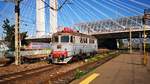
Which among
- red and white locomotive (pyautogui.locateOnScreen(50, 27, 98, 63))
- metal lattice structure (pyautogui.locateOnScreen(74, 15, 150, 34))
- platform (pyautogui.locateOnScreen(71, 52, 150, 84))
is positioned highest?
metal lattice structure (pyautogui.locateOnScreen(74, 15, 150, 34))

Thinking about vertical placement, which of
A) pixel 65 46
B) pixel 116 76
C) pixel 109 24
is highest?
pixel 109 24

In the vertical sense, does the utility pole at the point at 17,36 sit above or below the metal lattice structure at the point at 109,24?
below

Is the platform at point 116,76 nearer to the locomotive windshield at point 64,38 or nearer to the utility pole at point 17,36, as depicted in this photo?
the locomotive windshield at point 64,38

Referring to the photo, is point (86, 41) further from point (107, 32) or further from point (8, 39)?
point (107, 32)

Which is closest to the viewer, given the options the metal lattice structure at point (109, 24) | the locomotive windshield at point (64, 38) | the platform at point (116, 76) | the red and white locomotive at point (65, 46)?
the platform at point (116, 76)

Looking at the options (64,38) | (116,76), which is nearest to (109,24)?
(64,38)

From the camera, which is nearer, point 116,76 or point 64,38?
point 116,76

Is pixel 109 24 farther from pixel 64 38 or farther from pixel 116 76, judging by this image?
pixel 116 76

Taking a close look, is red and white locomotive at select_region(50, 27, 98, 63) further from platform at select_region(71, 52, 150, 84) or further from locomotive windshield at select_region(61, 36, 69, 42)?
platform at select_region(71, 52, 150, 84)

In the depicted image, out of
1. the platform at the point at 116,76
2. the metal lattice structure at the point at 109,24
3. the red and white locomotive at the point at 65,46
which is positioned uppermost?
the metal lattice structure at the point at 109,24

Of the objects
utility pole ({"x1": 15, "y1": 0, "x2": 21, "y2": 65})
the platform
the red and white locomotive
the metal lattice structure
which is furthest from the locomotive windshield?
the metal lattice structure

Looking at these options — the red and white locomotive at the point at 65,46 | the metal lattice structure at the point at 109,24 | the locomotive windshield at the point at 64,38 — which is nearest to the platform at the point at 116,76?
the red and white locomotive at the point at 65,46

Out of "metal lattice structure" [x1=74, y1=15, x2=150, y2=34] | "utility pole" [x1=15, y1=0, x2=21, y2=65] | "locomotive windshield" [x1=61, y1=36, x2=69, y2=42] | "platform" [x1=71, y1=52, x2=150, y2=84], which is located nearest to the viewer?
"platform" [x1=71, y1=52, x2=150, y2=84]

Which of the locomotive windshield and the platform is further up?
the locomotive windshield
